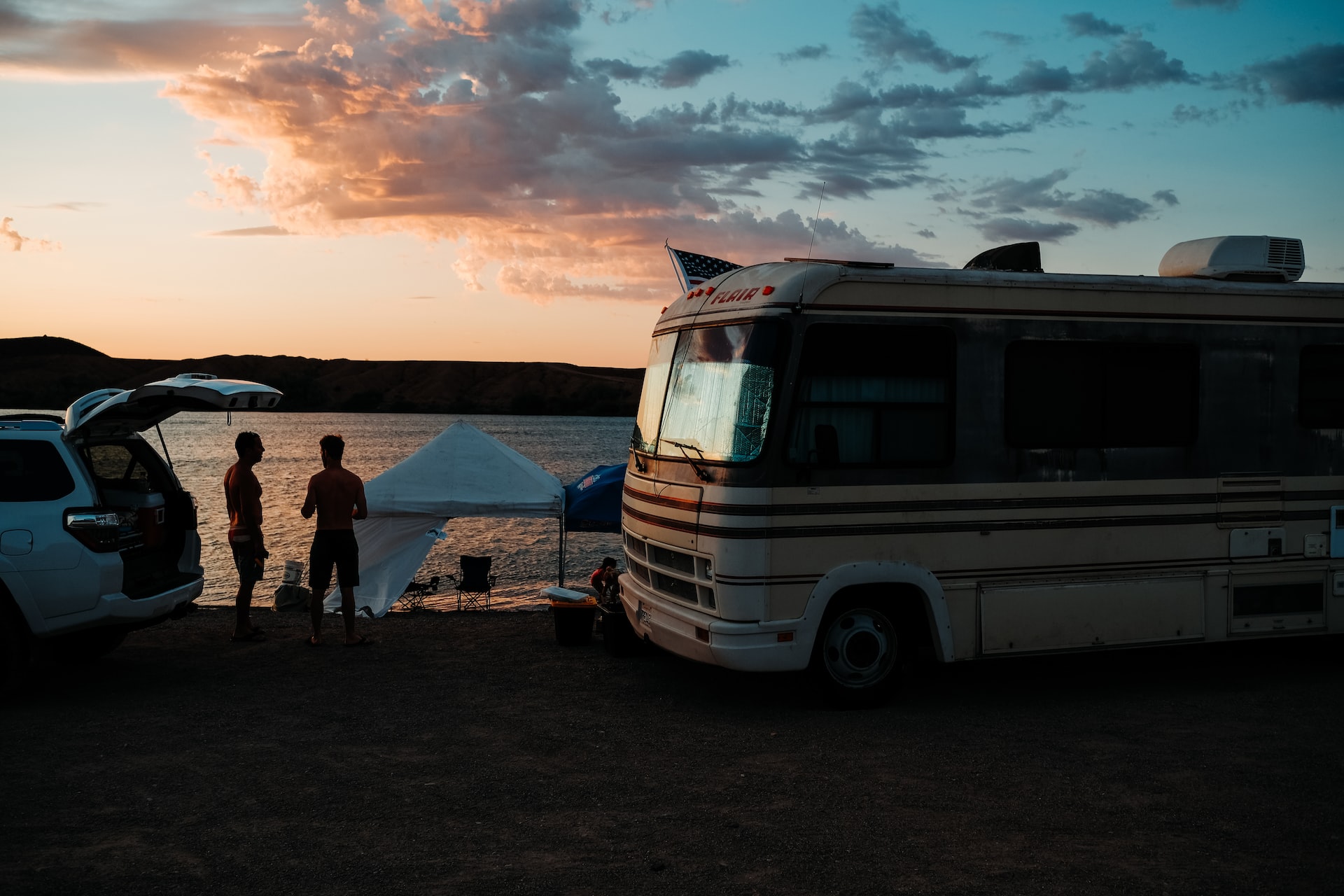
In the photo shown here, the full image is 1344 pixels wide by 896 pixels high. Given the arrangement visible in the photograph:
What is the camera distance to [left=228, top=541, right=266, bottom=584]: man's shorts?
10.3 meters

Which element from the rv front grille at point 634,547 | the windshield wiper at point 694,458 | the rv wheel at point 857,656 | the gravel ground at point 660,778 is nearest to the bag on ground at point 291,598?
the gravel ground at point 660,778

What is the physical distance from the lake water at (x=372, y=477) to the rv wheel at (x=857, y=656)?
13.1 meters

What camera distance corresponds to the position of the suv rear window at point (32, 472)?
8.00m

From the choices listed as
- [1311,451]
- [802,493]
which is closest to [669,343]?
[802,493]

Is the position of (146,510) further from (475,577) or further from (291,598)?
(475,577)

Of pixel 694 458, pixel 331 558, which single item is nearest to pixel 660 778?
pixel 694 458

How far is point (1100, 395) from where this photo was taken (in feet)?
27.1

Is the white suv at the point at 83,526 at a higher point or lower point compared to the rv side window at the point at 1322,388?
lower

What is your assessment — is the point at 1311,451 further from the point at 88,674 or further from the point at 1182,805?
the point at 88,674

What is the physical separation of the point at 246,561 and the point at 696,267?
5.26m

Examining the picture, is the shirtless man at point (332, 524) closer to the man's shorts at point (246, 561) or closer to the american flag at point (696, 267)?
the man's shorts at point (246, 561)

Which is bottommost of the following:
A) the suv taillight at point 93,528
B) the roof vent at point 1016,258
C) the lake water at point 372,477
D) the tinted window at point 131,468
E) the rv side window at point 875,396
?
the lake water at point 372,477

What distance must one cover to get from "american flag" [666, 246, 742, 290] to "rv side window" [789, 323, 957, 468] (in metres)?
2.67

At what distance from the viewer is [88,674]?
360 inches
